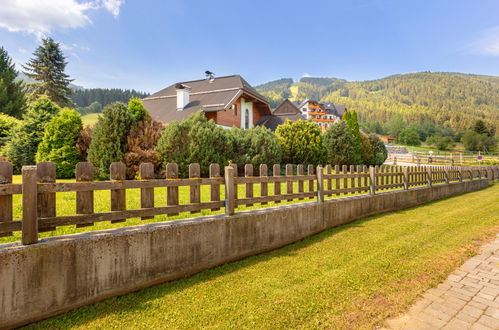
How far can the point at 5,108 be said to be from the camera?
35.9m

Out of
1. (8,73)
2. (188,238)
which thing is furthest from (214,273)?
(8,73)

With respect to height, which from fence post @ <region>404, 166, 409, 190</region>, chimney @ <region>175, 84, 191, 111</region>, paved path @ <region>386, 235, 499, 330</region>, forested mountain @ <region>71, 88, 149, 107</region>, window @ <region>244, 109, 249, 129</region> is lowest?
paved path @ <region>386, 235, 499, 330</region>

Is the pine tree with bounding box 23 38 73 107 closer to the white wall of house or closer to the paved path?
the white wall of house

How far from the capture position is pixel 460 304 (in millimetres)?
3131

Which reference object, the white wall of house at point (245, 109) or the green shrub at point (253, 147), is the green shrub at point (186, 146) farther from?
the white wall of house at point (245, 109)

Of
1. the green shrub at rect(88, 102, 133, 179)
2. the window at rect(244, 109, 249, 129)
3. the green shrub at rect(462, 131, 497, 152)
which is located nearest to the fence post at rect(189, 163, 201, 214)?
the green shrub at rect(88, 102, 133, 179)

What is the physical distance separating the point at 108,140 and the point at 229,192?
442 inches

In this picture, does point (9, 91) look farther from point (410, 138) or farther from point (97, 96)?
point (410, 138)

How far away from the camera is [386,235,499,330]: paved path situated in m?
2.75

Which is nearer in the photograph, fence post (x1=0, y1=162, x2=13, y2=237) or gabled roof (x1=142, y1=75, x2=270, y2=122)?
fence post (x1=0, y1=162, x2=13, y2=237)

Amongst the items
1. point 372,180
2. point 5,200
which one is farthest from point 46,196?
point 372,180

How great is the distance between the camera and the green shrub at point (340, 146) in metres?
23.8

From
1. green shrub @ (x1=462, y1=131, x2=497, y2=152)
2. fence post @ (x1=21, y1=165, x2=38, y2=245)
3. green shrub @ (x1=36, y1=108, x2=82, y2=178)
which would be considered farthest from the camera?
Answer: green shrub @ (x1=462, y1=131, x2=497, y2=152)

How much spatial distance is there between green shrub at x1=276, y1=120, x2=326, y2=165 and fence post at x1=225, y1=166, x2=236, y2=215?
14998 mm
